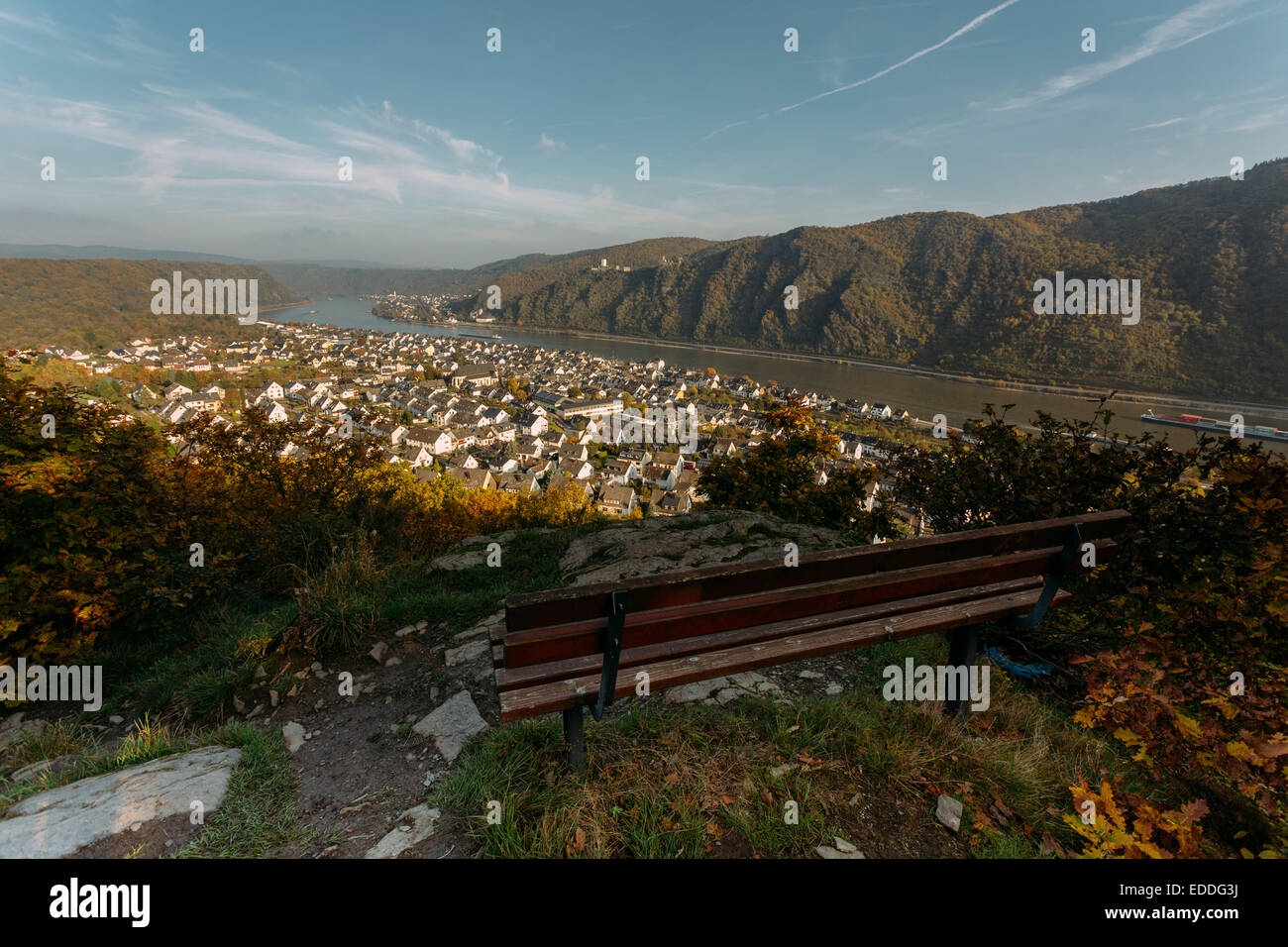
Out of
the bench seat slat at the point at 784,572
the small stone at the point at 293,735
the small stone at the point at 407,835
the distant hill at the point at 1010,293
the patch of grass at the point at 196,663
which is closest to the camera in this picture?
the bench seat slat at the point at 784,572

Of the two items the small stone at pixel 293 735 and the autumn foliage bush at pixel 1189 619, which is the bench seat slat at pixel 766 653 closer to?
the autumn foliage bush at pixel 1189 619

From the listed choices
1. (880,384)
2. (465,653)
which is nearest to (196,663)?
→ (465,653)

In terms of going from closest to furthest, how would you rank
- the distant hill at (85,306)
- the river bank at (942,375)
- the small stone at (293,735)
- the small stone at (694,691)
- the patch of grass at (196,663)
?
the small stone at (293,735)
the small stone at (694,691)
the patch of grass at (196,663)
the river bank at (942,375)
the distant hill at (85,306)

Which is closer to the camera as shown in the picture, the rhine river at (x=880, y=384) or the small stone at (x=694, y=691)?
the small stone at (x=694, y=691)

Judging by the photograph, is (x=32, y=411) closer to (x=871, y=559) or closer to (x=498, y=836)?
(x=498, y=836)

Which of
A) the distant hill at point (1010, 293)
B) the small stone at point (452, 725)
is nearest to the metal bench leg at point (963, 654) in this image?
the small stone at point (452, 725)

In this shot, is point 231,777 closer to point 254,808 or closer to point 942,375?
point 254,808

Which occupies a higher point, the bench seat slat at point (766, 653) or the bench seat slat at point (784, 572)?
the bench seat slat at point (784, 572)

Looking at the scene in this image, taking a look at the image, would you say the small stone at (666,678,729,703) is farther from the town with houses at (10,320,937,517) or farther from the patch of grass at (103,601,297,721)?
the town with houses at (10,320,937,517)
